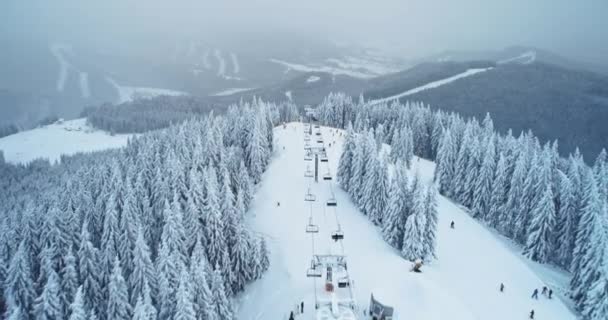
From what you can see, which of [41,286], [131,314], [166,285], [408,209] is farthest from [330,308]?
[41,286]

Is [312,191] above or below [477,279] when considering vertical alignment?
above

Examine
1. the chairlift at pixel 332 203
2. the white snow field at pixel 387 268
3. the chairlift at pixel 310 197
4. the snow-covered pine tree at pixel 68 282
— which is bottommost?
the white snow field at pixel 387 268

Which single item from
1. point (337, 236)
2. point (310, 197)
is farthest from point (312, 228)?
point (310, 197)

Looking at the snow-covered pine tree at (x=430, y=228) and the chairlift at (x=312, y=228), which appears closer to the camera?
the snow-covered pine tree at (x=430, y=228)

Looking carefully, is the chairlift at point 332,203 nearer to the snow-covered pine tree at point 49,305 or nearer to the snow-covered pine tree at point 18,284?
the snow-covered pine tree at point 49,305

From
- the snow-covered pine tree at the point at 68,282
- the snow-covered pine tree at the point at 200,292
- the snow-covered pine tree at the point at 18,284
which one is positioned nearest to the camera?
the snow-covered pine tree at the point at 200,292

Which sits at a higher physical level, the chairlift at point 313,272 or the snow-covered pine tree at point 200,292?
Result: the snow-covered pine tree at point 200,292

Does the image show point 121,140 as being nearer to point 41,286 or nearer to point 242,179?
point 242,179

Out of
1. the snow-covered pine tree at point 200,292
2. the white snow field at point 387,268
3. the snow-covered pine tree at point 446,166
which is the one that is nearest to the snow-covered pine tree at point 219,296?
the snow-covered pine tree at point 200,292
